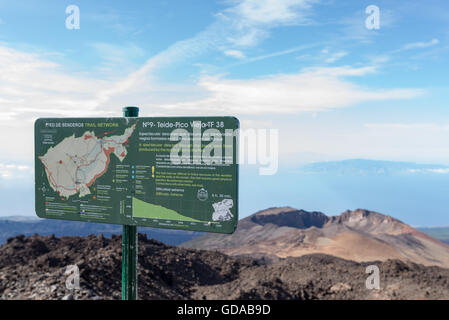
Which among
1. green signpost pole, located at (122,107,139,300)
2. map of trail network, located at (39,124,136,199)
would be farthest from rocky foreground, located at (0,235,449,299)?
map of trail network, located at (39,124,136,199)

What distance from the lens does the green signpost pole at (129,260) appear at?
6445mm

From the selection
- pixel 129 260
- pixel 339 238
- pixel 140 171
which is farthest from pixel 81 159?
pixel 339 238

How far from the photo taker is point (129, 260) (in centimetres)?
646

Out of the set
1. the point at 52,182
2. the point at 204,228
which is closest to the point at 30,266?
the point at 52,182

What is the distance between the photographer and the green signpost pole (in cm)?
645

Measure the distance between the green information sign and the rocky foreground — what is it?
12.5 feet

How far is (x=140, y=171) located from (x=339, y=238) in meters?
23.7

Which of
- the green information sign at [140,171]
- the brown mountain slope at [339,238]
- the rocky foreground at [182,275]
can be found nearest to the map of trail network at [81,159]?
the green information sign at [140,171]

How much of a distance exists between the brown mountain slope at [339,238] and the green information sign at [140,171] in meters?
19.8

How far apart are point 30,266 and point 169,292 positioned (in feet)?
14.2

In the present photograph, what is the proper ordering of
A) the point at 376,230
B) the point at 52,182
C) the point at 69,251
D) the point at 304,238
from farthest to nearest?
1. the point at 376,230
2. the point at 304,238
3. the point at 69,251
4. the point at 52,182

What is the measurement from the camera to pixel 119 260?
12.2 m

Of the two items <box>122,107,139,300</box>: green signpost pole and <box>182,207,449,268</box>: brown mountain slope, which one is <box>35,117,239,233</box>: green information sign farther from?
<box>182,207,449,268</box>: brown mountain slope

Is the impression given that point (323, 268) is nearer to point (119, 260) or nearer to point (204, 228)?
point (119, 260)
